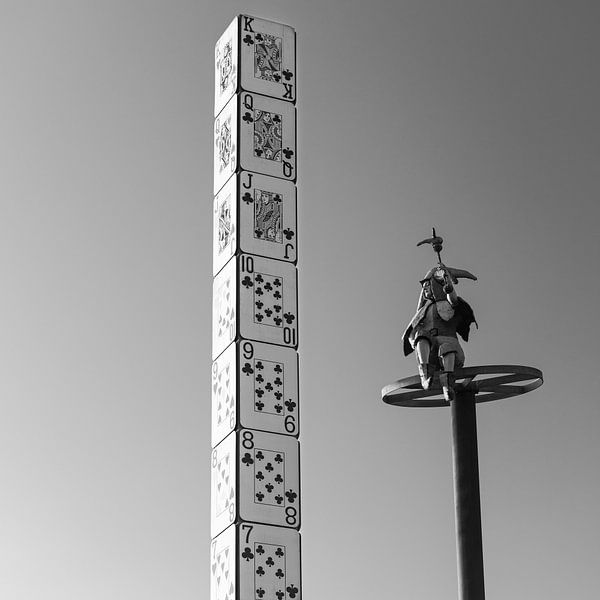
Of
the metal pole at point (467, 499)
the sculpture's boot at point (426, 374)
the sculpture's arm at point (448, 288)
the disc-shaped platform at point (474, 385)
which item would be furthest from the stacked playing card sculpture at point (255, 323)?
the metal pole at point (467, 499)

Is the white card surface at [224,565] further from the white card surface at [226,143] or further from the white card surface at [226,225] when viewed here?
the white card surface at [226,143]

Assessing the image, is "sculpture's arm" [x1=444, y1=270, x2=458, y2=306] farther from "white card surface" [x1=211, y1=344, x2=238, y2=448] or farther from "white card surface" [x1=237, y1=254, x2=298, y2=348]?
"white card surface" [x1=211, y1=344, x2=238, y2=448]

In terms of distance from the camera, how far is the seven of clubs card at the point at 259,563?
19.7ft

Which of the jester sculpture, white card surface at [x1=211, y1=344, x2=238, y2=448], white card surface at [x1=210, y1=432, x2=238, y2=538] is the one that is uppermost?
the jester sculpture

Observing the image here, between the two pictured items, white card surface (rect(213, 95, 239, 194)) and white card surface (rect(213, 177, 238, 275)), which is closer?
white card surface (rect(213, 177, 238, 275))

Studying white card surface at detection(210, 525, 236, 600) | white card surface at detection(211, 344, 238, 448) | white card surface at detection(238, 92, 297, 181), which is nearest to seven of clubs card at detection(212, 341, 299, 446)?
white card surface at detection(211, 344, 238, 448)

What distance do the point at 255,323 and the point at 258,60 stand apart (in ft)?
4.38

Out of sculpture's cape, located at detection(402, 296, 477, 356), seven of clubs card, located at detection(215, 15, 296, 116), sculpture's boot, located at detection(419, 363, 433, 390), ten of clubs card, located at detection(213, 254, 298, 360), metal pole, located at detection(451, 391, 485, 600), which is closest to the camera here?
ten of clubs card, located at detection(213, 254, 298, 360)

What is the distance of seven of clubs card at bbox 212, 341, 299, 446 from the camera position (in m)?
6.27

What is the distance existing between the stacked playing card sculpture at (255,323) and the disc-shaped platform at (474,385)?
2.93 meters

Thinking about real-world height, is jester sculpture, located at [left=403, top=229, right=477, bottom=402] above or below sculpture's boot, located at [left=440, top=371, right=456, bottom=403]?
above

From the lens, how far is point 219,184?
6.89 m

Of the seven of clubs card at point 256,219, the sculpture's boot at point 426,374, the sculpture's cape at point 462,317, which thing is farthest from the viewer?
the sculpture's cape at point 462,317

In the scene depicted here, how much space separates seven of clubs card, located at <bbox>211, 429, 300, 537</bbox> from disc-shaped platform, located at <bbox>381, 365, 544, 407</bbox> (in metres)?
3.17
